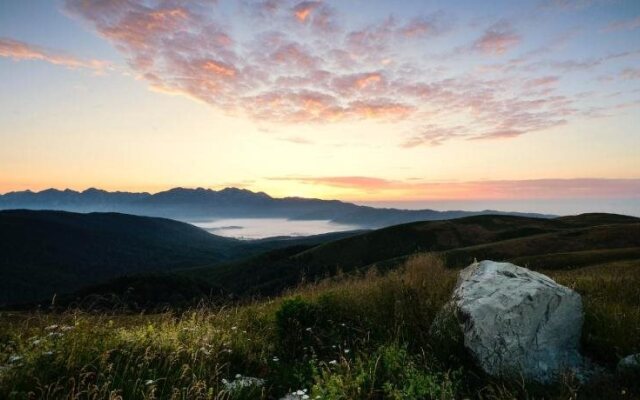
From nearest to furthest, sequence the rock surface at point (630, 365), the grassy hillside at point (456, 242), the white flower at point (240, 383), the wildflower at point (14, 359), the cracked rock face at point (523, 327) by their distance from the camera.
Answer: the wildflower at point (14, 359), the rock surface at point (630, 365), the white flower at point (240, 383), the cracked rock face at point (523, 327), the grassy hillside at point (456, 242)

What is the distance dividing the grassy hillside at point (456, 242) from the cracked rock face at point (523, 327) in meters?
56.9

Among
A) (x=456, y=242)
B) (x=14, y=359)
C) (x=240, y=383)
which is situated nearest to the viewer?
(x=14, y=359)

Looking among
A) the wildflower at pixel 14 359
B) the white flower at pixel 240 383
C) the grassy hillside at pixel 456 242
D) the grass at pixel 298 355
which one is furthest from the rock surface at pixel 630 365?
the grassy hillside at pixel 456 242

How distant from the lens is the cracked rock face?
7.52 m

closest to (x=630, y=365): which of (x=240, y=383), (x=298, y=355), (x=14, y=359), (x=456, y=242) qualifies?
(x=298, y=355)

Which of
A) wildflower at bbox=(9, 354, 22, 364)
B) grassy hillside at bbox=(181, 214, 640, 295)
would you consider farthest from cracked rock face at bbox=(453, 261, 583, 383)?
grassy hillside at bbox=(181, 214, 640, 295)

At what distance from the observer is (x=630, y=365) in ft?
22.1

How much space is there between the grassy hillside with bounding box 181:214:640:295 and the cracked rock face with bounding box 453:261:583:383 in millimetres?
56939

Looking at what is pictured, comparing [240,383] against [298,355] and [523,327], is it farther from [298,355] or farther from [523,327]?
[523,327]

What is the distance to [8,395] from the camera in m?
5.71

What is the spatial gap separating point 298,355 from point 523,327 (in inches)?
175

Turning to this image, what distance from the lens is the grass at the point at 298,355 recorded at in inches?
249

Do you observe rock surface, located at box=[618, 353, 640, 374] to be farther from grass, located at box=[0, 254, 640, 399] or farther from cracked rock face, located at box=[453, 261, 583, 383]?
cracked rock face, located at box=[453, 261, 583, 383]

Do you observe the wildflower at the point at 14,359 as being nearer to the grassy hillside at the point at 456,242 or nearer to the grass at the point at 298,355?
the grass at the point at 298,355
